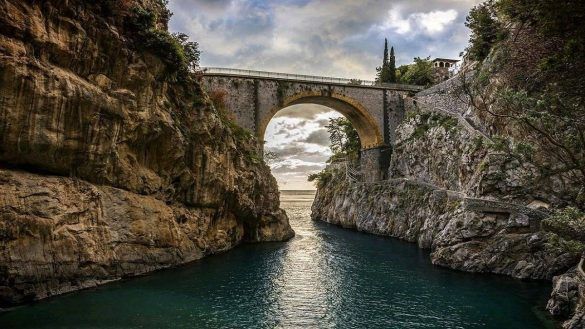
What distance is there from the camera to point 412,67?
57.2 m

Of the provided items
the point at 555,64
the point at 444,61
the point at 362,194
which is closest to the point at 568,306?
the point at 555,64

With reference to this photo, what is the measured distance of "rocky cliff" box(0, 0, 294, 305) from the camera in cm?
1608

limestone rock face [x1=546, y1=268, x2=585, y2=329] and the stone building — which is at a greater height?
the stone building

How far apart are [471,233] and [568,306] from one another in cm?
901

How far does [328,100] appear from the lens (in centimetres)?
4194

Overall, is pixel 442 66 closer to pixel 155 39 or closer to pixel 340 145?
pixel 340 145

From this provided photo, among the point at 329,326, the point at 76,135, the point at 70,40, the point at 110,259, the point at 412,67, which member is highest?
the point at 412,67

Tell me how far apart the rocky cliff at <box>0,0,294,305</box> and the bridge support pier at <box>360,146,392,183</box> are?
2079cm

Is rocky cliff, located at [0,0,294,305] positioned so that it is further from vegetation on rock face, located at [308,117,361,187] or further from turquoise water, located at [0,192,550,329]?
vegetation on rock face, located at [308,117,361,187]

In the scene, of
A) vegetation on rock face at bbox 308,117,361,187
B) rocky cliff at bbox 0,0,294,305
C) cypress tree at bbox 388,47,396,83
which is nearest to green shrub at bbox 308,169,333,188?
vegetation on rock face at bbox 308,117,361,187

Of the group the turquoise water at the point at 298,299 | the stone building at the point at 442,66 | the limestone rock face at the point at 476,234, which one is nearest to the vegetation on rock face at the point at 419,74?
the stone building at the point at 442,66

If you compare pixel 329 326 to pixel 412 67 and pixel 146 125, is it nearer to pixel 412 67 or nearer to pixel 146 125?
pixel 146 125

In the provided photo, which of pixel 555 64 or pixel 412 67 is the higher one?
pixel 412 67

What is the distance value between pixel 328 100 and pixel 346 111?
10.6 ft
